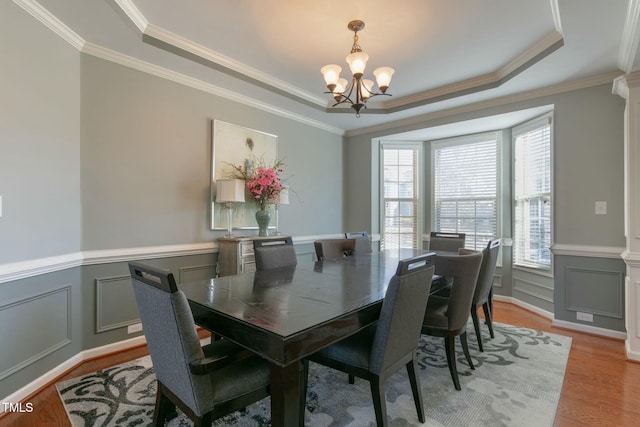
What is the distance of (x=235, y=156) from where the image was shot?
3.68m

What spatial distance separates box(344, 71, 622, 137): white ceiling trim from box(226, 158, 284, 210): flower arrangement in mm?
2210

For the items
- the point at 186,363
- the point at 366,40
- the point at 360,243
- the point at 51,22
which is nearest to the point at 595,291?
the point at 360,243

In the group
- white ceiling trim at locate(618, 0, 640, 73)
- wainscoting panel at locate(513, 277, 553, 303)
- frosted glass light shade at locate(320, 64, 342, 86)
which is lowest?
wainscoting panel at locate(513, 277, 553, 303)

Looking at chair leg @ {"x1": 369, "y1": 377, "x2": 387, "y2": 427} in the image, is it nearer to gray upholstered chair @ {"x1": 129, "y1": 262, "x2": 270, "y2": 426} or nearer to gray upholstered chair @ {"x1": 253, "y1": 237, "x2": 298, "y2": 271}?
gray upholstered chair @ {"x1": 129, "y1": 262, "x2": 270, "y2": 426}

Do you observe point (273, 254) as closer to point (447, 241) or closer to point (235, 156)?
point (235, 156)

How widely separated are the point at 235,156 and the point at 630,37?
12.0 feet

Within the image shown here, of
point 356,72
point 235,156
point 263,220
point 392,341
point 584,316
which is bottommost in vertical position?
point 584,316

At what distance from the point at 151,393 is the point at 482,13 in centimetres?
367

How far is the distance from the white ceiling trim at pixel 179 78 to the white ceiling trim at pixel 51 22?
0.30 feet

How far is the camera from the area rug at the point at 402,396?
1845mm

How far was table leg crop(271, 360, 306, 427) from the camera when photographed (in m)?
1.21

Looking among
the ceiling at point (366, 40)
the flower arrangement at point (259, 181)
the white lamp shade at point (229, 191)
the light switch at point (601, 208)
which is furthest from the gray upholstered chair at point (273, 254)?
the light switch at point (601, 208)

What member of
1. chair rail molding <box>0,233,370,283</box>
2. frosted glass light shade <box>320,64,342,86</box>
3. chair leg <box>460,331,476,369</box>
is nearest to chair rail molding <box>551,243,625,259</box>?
chair leg <box>460,331,476,369</box>

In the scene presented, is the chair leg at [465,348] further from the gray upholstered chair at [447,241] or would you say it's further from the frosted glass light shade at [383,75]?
the frosted glass light shade at [383,75]
